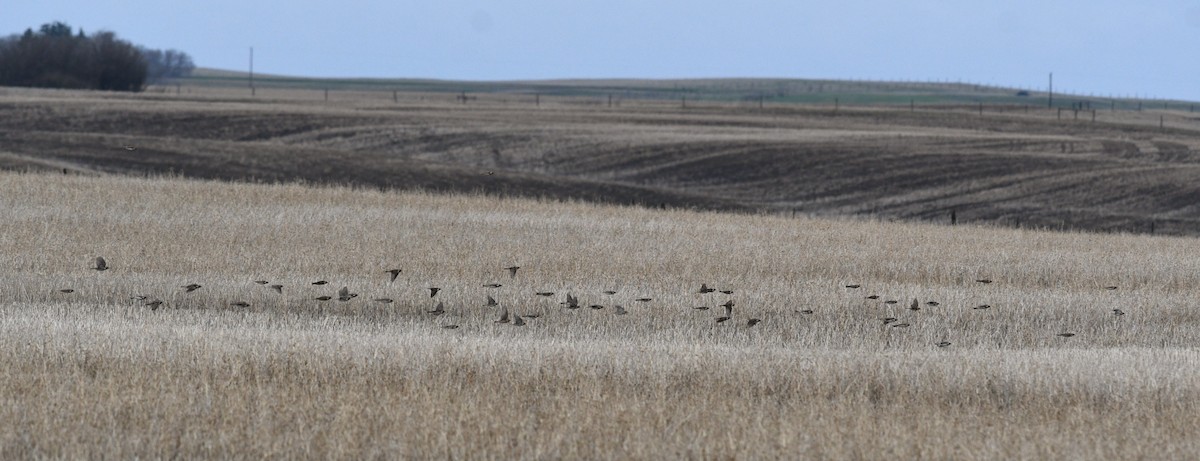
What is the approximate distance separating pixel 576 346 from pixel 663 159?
3445cm

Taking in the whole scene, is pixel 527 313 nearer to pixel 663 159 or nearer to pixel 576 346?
pixel 576 346

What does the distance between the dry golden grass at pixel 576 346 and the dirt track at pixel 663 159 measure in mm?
13779

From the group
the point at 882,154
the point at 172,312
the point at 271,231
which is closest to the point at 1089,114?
the point at 882,154

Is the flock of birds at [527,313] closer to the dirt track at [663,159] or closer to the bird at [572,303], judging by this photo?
the bird at [572,303]

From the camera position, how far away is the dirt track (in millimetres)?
35469

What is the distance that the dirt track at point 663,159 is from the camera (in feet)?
116

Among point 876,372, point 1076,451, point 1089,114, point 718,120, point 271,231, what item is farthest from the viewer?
point 1089,114

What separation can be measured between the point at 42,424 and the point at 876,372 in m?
5.05

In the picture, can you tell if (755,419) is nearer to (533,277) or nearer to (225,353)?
(225,353)

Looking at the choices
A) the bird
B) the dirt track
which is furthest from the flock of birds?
the dirt track

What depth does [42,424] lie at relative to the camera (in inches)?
301

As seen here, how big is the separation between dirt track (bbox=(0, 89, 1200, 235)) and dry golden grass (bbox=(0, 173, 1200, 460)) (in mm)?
13779

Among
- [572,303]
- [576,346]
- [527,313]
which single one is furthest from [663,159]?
[576,346]

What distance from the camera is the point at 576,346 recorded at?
10617 mm
